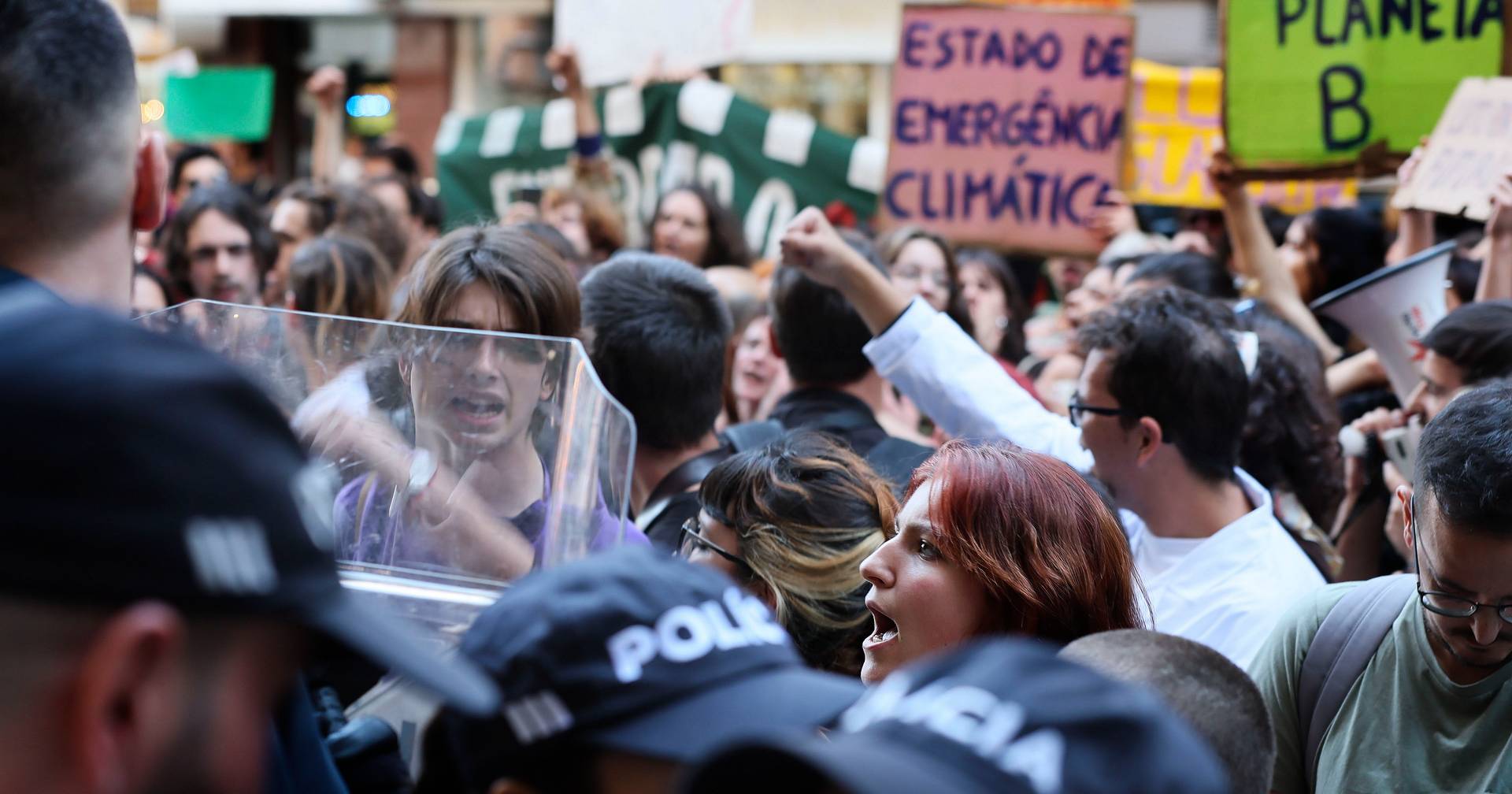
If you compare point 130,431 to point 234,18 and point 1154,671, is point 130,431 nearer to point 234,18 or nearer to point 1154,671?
point 1154,671

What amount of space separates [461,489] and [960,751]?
103 cm

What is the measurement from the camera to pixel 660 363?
342 centimetres

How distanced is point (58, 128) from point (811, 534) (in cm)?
142

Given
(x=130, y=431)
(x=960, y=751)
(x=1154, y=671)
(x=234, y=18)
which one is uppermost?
(x=234, y=18)

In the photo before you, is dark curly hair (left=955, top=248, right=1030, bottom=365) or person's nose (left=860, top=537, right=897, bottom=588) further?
dark curly hair (left=955, top=248, right=1030, bottom=365)

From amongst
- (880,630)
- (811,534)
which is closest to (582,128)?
(811,534)

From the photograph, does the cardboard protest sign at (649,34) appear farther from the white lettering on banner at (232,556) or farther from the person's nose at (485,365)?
the white lettering on banner at (232,556)

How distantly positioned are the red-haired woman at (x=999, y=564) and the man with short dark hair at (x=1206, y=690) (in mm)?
553

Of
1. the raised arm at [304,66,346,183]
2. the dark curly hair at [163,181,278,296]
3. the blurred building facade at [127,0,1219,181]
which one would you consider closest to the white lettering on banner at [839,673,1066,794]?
the dark curly hair at [163,181,278,296]

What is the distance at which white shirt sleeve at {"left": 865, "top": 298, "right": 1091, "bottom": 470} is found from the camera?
→ 3662 mm

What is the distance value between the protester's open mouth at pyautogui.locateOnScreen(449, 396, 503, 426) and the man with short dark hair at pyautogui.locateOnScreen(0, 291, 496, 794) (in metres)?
0.98

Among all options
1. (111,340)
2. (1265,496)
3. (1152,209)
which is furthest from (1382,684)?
(1152,209)

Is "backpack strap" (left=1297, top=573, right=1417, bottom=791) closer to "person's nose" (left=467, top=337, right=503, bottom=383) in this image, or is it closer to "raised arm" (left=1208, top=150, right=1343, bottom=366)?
"person's nose" (left=467, top=337, right=503, bottom=383)

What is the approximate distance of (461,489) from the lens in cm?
191
